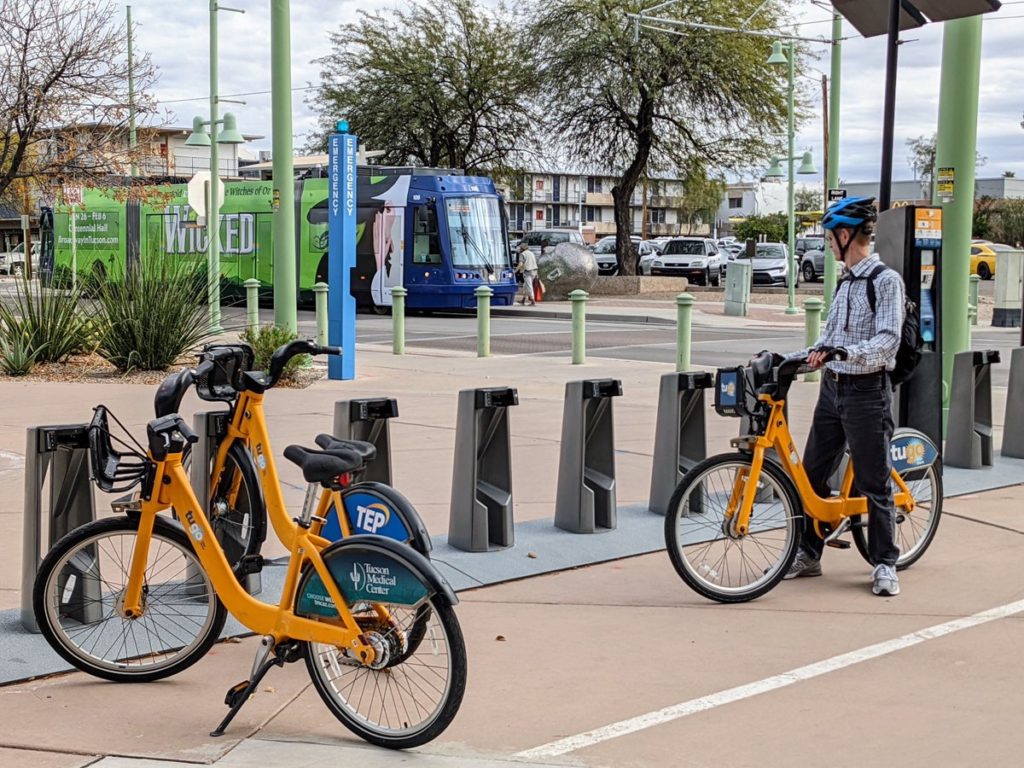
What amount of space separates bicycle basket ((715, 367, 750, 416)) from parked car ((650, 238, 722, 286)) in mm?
41518

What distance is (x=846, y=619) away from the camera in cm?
570

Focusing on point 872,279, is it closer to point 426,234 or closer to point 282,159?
point 282,159

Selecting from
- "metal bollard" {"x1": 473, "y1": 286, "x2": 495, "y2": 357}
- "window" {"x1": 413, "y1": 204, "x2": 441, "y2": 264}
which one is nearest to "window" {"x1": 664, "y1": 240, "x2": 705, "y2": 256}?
"window" {"x1": 413, "y1": 204, "x2": 441, "y2": 264}

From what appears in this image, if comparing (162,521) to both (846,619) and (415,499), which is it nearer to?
(846,619)

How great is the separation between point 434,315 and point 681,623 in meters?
26.5

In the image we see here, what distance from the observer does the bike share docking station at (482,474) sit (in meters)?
6.68

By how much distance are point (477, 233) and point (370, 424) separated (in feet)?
80.4

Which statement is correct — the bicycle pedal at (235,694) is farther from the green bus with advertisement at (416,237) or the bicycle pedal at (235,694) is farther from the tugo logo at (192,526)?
the green bus with advertisement at (416,237)

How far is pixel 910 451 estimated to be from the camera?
6.58 metres

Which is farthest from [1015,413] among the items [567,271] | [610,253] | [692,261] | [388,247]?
[610,253]

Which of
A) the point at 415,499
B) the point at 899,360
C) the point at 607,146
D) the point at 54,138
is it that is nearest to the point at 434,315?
the point at 607,146

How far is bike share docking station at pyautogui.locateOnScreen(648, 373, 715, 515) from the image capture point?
7.51 meters

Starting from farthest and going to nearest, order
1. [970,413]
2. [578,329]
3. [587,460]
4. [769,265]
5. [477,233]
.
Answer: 1. [769,265]
2. [477,233]
3. [578,329]
4. [970,413]
5. [587,460]

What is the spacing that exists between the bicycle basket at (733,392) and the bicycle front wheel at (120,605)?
100 inches
